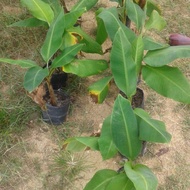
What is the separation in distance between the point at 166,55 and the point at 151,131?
0.45 meters

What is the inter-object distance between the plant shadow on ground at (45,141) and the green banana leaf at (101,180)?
282 mm

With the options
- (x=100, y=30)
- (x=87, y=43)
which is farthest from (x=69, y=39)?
(x=100, y=30)

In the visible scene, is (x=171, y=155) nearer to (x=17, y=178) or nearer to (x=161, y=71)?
(x=161, y=71)

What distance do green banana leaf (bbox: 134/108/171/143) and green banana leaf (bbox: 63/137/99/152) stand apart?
0.24 m

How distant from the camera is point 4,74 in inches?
105

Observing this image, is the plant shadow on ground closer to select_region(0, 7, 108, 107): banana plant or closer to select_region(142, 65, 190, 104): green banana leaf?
select_region(0, 7, 108, 107): banana plant

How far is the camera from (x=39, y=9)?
7.50 ft

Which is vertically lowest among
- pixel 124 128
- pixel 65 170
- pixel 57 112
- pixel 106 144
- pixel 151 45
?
pixel 65 170

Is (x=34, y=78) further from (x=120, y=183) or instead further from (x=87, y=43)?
(x=120, y=183)

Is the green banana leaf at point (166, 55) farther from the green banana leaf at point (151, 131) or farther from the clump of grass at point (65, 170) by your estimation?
the clump of grass at point (65, 170)

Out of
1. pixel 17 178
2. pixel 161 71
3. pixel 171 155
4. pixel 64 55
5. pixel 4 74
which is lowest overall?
pixel 171 155

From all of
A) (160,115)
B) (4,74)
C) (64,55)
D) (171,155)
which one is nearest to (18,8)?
(4,74)

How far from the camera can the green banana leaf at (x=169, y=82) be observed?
6.76 feet

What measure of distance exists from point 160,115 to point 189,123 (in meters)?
0.19
